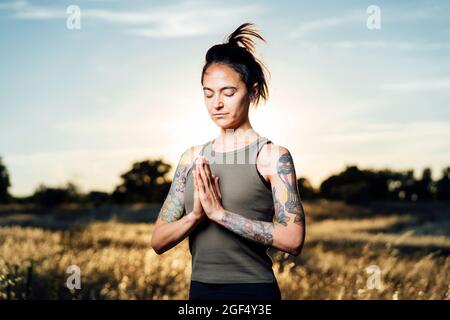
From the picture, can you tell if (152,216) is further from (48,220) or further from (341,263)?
(341,263)

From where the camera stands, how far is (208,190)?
4207mm

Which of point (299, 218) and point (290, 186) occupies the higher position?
point (290, 186)

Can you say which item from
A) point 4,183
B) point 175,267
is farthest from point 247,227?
point 4,183

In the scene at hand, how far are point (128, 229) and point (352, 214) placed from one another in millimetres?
8060

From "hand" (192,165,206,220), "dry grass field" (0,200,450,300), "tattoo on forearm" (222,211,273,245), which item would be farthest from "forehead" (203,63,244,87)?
"dry grass field" (0,200,450,300)

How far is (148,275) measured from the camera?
32.0ft

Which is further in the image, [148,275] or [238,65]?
[148,275]

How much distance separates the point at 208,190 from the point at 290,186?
563 mm

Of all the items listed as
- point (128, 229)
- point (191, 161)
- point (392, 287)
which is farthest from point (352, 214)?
point (191, 161)

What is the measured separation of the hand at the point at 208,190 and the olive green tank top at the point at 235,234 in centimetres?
8

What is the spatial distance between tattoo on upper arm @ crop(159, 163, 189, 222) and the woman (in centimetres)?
12

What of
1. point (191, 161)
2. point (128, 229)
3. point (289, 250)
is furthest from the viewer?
point (128, 229)

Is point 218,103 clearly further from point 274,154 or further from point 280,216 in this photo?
point 280,216

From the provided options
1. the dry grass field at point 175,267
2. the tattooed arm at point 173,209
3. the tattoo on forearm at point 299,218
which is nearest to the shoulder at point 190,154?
the tattooed arm at point 173,209
